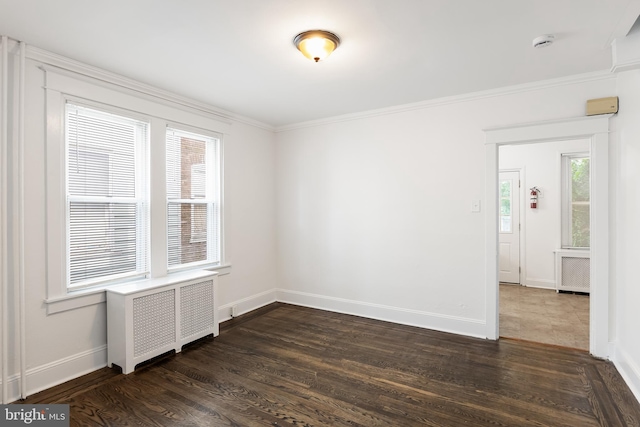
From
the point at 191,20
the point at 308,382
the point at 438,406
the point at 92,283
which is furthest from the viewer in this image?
the point at 92,283

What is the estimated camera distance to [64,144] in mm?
2818

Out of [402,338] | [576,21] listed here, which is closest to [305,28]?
[576,21]

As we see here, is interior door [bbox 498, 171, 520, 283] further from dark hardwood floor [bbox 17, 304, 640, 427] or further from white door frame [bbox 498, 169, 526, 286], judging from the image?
dark hardwood floor [bbox 17, 304, 640, 427]

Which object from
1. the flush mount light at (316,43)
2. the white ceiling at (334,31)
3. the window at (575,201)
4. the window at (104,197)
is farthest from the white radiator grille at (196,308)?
the window at (575,201)

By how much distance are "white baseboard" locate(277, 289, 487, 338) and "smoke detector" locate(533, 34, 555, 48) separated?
2750mm

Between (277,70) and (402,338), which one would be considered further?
(402,338)

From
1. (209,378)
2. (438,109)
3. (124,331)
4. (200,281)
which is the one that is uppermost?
(438,109)

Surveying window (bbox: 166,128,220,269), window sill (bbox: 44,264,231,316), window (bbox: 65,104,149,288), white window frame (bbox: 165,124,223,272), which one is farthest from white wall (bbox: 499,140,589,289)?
window sill (bbox: 44,264,231,316)

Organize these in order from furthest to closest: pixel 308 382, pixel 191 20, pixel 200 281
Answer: pixel 200 281
pixel 308 382
pixel 191 20

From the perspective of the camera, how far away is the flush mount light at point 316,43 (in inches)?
94.2

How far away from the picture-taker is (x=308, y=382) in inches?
108

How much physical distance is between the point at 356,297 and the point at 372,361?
4.68ft

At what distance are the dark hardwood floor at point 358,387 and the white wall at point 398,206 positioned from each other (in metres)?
0.65

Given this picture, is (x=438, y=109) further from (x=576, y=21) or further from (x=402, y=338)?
(x=402, y=338)
